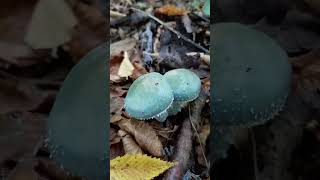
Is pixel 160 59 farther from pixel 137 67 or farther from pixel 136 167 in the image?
pixel 136 167

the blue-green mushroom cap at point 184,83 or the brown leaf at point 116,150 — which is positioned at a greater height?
the blue-green mushroom cap at point 184,83

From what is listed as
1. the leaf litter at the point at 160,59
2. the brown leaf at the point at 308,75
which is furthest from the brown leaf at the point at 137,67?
A: the brown leaf at the point at 308,75

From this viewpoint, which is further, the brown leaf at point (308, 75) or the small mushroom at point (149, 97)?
the brown leaf at point (308, 75)

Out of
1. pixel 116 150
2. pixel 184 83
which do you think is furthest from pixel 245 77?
pixel 116 150

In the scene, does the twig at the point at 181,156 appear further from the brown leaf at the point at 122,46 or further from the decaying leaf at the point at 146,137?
the brown leaf at the point at 122,46

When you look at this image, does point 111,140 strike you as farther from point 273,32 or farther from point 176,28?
point 273,32

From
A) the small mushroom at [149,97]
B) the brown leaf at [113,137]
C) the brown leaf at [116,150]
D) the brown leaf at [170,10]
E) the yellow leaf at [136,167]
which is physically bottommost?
the yellow leaf at [136,167]

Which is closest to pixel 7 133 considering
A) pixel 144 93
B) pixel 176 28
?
pixel 144 93
